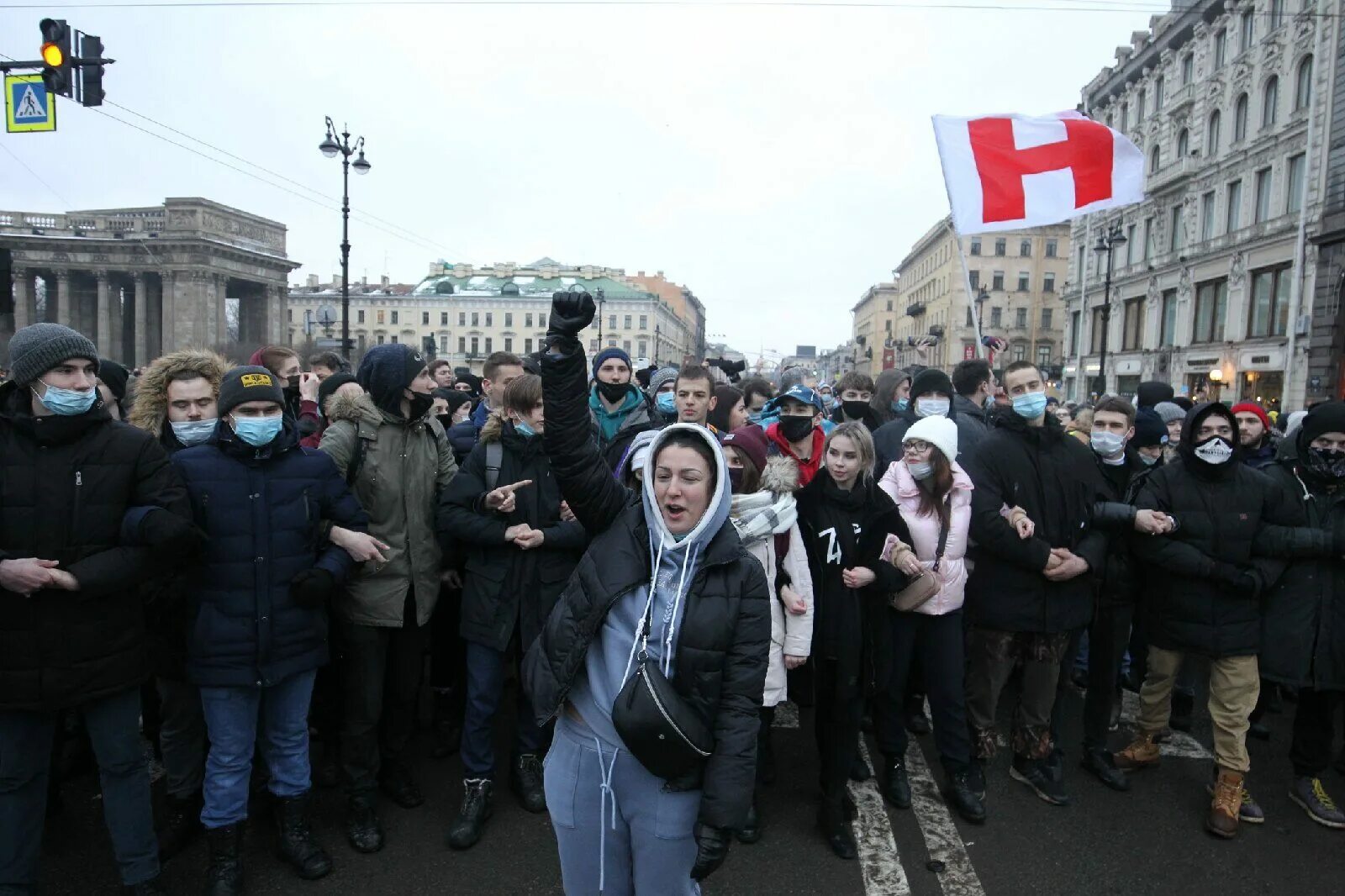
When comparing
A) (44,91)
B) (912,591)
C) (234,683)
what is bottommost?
(234,683)

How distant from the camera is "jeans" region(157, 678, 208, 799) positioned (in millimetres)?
3748

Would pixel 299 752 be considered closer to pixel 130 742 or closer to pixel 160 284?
pixel 130 742

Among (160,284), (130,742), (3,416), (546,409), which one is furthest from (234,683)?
(160,284)

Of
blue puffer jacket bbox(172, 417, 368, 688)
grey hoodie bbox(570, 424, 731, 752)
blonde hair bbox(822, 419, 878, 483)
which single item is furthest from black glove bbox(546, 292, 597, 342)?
blonde hair bbox(822, 419, 878, 483)

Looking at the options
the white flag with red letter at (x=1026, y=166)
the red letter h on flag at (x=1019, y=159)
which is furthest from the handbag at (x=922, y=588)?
the red letter h on flag at (x=1019, y=159)

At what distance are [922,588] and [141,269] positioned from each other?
272 feet

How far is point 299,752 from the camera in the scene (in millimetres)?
3814

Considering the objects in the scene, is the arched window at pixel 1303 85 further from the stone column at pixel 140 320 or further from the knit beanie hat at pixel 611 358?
the stone column at pixel 140 320

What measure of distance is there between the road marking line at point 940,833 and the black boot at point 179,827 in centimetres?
358

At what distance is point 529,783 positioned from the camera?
14.4ft

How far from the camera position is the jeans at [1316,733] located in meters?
4.51

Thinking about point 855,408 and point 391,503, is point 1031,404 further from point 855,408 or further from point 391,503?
point 391,503

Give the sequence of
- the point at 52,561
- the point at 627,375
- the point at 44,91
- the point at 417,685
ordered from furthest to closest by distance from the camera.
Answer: the point at 44,91
the point at 627,375
the point at 417,685
the point at 52,561

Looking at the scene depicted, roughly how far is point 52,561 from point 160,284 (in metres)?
82.5
